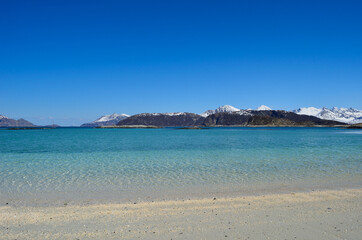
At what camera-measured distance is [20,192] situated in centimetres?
1151

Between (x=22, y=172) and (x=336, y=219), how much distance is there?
56.6ft

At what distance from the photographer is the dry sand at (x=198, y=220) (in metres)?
6.62

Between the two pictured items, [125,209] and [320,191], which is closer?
[125,209]

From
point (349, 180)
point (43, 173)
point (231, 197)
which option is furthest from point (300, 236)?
point (43, 173)

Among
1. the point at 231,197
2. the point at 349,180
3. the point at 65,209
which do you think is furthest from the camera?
the point at 349,180

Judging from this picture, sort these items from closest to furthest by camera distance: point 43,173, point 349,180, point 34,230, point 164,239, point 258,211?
point 164,239, point 34,230, point 258,211, point 349,180, point 43,173

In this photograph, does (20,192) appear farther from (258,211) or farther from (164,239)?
(258,211)

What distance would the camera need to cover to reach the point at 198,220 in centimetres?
764

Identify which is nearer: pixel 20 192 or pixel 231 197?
pixel 231 197

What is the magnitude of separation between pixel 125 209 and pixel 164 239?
3017 millimetres

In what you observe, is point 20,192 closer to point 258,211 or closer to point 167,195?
point 167,195

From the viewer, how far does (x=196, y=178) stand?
1446cm

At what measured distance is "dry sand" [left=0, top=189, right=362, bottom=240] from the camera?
6617 millimetres

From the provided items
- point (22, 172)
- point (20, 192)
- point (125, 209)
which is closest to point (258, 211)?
point (125, 209)
